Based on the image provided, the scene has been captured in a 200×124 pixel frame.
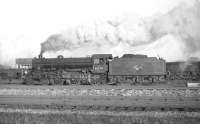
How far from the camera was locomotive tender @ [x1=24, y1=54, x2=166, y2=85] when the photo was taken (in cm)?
2628

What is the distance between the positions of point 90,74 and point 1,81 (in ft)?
32.4

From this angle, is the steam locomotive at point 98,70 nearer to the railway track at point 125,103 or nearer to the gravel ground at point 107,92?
the gravel ground at point 107,92

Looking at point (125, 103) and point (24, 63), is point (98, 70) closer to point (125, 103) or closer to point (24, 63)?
point (24, 63)

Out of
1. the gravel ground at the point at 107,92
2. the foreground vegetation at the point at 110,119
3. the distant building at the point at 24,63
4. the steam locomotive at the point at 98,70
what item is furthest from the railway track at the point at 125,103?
the distant building at the point at 24,63

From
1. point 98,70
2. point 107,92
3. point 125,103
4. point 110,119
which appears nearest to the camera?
point 110,119

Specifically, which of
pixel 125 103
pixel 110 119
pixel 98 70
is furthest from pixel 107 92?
pixel 98 70

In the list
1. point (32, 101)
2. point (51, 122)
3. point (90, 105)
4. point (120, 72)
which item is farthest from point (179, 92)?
point (120, 72)

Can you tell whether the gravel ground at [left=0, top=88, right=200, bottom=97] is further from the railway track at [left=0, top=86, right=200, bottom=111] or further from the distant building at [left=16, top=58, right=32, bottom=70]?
the distant building at [left=16, top=58, right=32, bottom=70]

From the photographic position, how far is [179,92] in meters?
15.9

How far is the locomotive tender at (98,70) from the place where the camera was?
A: 1035 inches

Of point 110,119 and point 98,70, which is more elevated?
point 98,70

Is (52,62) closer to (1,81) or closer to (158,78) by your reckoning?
(1,81)

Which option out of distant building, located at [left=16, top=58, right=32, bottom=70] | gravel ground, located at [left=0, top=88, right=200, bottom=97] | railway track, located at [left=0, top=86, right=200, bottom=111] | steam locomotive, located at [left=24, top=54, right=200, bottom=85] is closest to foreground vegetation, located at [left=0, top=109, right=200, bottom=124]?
railway track, located at [left=0, top=86, right=200, bottom=111]

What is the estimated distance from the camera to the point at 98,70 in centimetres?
2667
